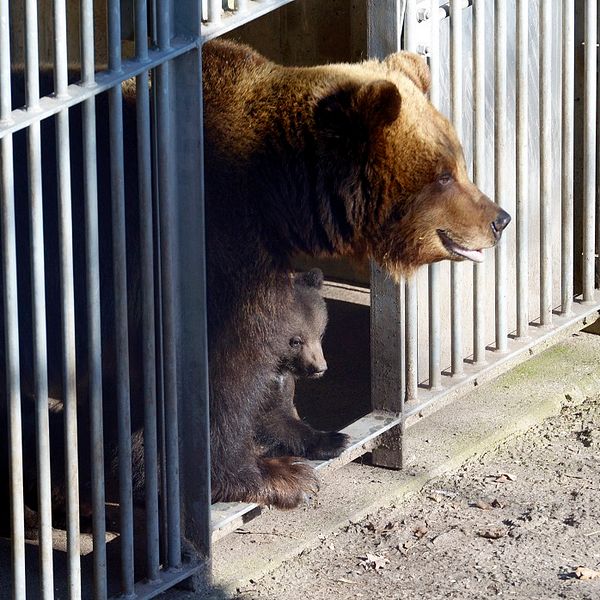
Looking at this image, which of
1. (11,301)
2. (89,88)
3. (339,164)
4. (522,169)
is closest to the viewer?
(11,301)

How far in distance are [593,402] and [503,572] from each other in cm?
207

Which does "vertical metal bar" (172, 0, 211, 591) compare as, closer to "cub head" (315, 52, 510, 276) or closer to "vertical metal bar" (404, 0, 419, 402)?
"cub head" (315, 52, 510, 276)

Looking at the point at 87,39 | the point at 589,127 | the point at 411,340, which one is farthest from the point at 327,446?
the point at 589,127

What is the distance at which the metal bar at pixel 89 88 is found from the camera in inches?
144

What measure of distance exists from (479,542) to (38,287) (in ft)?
7.94

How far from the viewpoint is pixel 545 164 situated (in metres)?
6.64

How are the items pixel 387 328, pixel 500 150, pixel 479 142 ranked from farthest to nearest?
pixel 500 150
pixel 479 142
pixel 387 328

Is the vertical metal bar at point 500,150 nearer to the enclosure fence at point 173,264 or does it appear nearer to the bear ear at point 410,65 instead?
the enclosure fence at point 173,264

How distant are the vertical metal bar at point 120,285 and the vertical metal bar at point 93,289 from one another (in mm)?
71

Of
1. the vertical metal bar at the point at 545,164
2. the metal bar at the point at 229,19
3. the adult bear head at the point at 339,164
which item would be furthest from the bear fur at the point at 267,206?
the vertical metal bar at the point at 545,164

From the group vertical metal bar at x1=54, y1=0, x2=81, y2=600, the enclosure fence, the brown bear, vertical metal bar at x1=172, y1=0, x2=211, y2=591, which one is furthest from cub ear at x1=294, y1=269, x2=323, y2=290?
vertical metal bar at x1=54, y1=0, x2=81, y2=600

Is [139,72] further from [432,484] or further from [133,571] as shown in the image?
[432,484]

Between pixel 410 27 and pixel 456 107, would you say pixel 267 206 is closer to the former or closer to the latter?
pixel 410 27

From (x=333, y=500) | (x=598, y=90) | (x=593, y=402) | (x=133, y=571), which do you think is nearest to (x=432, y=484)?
(x=333, y=500)
